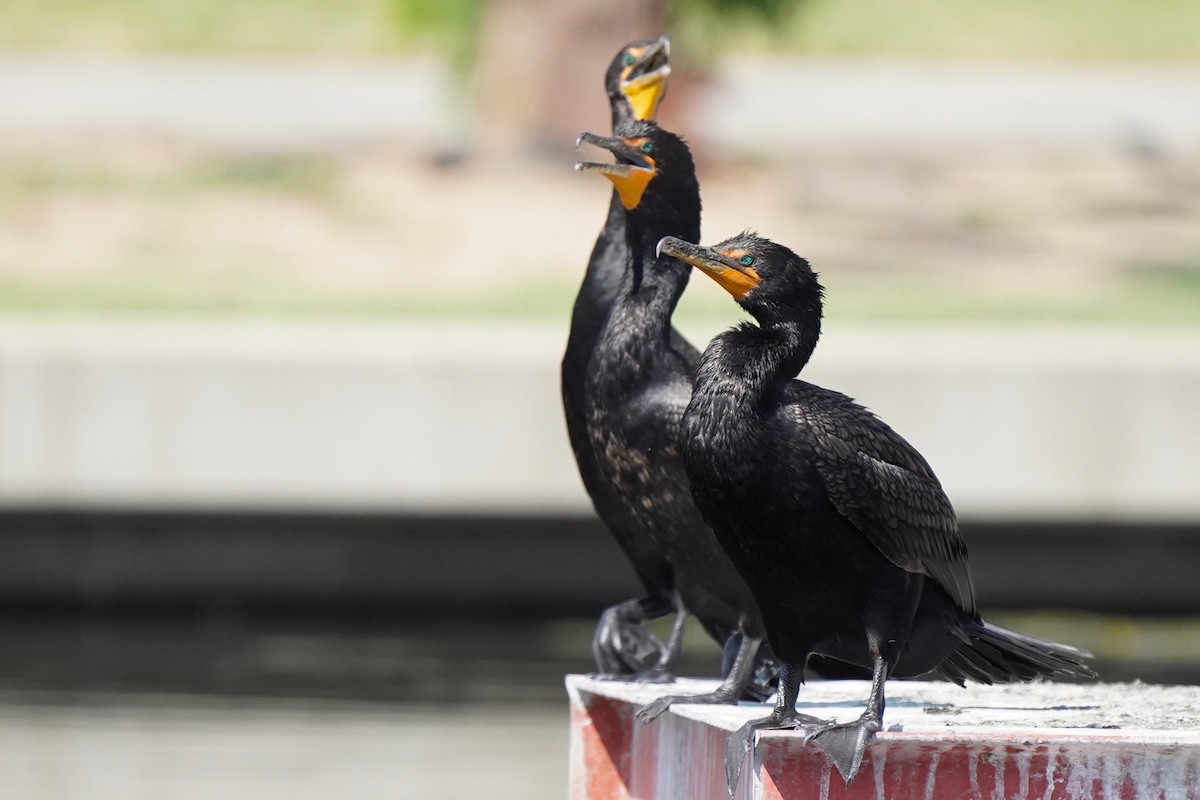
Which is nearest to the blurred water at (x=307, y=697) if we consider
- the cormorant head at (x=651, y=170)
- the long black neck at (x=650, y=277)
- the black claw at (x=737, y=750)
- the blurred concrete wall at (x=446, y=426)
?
the blurred concrete wall at (x=446, y=426)

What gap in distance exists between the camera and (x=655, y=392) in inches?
165

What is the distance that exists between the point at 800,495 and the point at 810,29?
20023 millimetres

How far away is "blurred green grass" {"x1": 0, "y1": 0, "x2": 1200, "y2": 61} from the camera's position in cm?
2156

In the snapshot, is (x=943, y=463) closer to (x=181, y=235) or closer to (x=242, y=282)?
(x=242, y=282)

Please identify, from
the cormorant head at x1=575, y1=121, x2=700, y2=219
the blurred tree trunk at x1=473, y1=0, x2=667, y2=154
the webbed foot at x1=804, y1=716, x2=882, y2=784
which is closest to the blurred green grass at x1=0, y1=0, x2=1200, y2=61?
the blurred tree trunk at x1=473, y1=0, x2=667, y2=154

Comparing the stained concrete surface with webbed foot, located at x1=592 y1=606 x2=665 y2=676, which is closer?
webbed foot, located at x1=592 y1=606 x2=665 y2=676

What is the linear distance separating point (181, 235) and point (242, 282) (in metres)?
1.15

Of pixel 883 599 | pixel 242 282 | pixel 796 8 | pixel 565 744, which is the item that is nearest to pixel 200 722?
pixel 565 744

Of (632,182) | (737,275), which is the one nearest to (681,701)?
(737,275)

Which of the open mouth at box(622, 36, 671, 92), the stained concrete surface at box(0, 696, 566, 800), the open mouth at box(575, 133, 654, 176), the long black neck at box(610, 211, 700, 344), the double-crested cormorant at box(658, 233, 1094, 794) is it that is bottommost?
the stained concrete surface at box(0, 696, 566, 800)

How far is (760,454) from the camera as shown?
3408 mm

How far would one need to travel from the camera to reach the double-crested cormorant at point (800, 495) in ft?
11.2

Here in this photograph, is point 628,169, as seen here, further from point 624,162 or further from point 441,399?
point 441,399

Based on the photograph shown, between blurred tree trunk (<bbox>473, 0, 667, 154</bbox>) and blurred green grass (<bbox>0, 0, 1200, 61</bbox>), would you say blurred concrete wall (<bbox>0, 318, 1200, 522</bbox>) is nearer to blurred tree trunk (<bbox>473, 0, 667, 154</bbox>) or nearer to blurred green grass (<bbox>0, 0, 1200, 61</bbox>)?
blurred tree trunk (<bbox>473, 0, 667, 154</bbox>)
